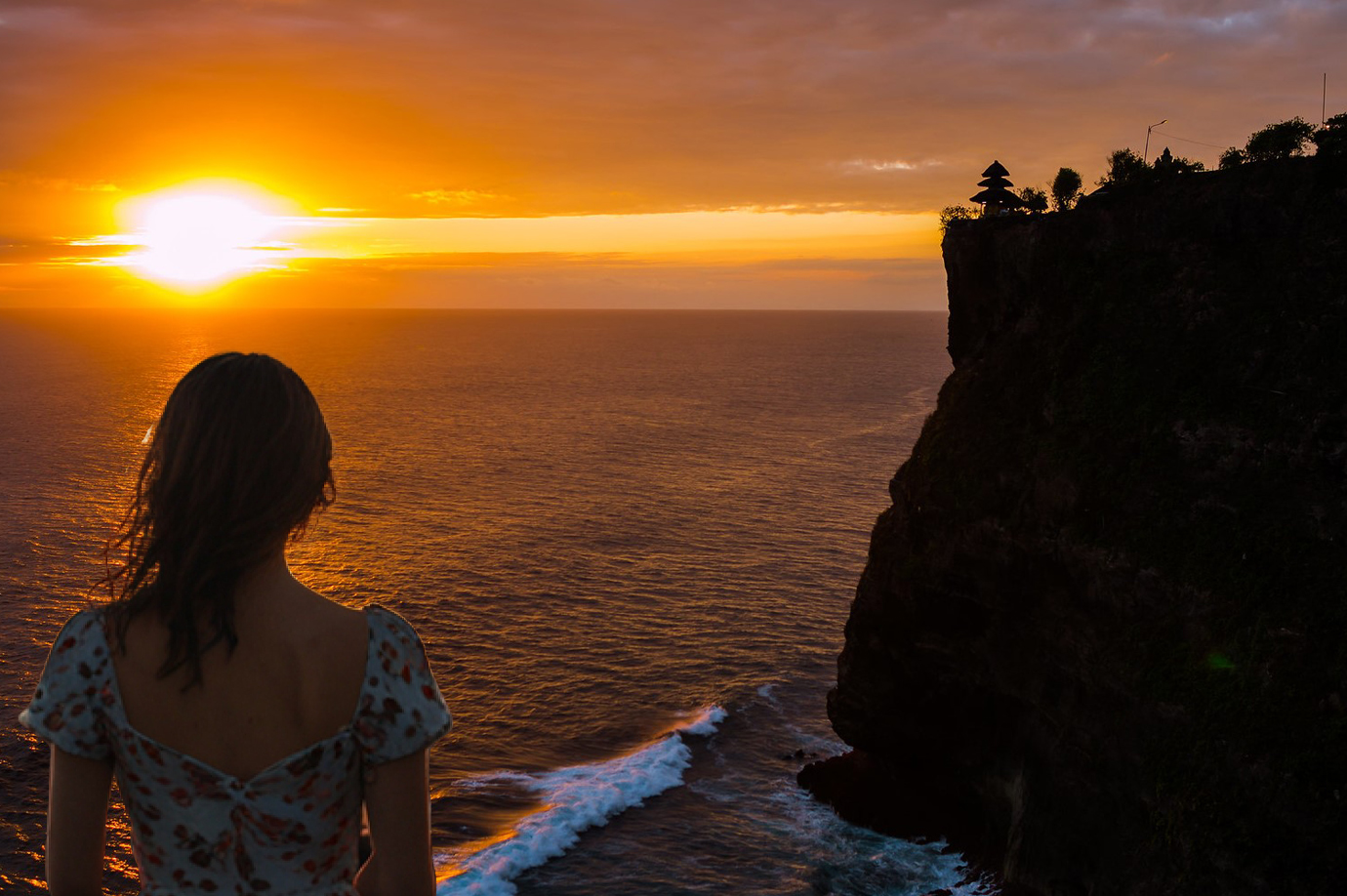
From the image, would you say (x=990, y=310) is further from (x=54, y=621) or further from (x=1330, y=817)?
(x=54, y=621)

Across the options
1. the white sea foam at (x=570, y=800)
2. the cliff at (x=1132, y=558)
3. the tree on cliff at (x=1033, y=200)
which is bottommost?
the white sea foam at (x=570, y=800)

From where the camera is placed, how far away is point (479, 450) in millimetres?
92625

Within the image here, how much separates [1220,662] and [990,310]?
1418cm

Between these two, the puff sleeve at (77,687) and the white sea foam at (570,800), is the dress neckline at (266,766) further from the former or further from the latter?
the white sea foam at (570,800)

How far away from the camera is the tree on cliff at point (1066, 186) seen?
31250 mm

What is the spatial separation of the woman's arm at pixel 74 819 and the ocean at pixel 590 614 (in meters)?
25.4

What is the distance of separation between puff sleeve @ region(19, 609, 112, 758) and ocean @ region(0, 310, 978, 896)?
25657 millimetres

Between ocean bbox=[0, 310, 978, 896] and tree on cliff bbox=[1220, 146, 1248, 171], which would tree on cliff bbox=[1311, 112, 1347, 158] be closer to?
tree on cliff bbox=[1220, 146, 1248, 171]

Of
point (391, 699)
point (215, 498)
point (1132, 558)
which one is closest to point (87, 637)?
point (215, 498)

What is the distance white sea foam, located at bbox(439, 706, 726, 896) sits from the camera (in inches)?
1142

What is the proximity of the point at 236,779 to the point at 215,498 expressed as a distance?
0.80 meters

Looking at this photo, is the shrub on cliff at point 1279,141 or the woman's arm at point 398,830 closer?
the woman's arm at point 398,830

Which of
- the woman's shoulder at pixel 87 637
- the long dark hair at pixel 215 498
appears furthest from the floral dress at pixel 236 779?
the long dark hair at pixel 215 498

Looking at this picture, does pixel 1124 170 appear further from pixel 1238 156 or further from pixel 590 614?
pixel 590 614
